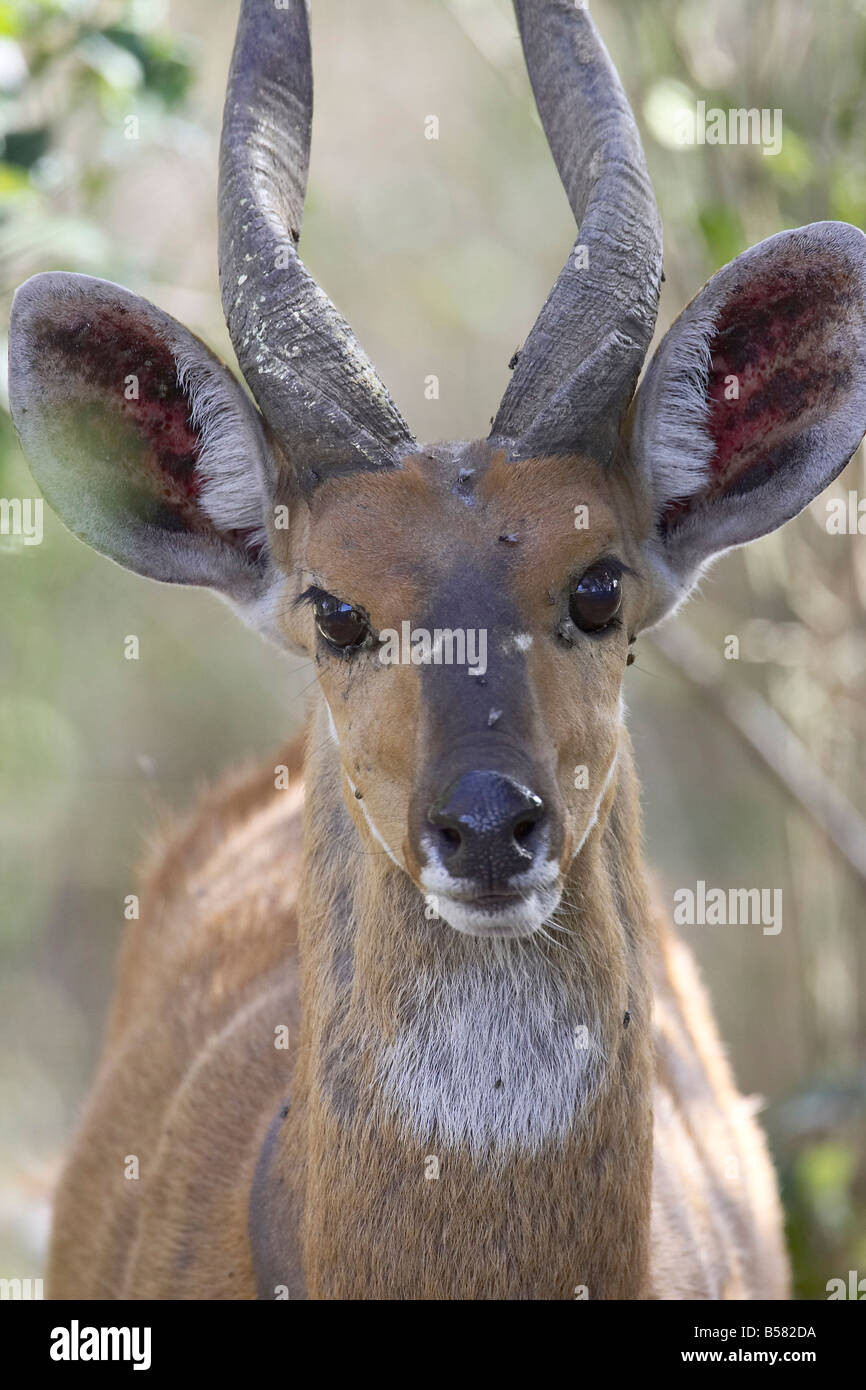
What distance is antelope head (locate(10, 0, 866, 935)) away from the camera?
3.60 meters

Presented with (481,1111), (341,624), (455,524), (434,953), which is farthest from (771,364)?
(481,1111)

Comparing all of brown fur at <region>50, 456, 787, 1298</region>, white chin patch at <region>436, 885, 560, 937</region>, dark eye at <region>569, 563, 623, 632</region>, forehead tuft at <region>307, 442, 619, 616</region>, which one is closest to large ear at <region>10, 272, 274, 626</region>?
brown fur at <region>50, 456, 787, 1298</region>

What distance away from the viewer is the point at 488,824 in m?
3.34

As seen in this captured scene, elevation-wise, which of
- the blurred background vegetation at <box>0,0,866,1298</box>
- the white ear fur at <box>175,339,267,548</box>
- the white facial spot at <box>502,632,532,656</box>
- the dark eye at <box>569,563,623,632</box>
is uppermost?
the blurred background vegetation at <box>0,0,866,1298</box>

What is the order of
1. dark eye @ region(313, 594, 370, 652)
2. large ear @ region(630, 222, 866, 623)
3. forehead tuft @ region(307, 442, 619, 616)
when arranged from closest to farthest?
1. forehead tuft @ region(307, 442, 619, 616)
2. dark eye @ region(313, 594, 370, 652)
3. large ear @ region(630, 222, 866, 623)

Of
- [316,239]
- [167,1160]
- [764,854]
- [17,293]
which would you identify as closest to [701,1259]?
[167,1160]

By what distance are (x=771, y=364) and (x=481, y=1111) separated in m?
2.06

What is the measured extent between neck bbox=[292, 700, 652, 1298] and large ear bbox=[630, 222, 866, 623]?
0.87 metres

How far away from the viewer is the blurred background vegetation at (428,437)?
6.99 m

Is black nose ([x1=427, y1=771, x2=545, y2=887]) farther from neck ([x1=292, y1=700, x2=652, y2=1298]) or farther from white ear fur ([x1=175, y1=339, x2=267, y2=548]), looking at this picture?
white ear fur ([x1=175, y1=339, x2=267, y2=548])

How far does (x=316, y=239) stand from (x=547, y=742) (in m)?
9.12

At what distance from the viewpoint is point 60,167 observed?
6.69m

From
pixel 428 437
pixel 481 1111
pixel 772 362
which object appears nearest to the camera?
pixel 481 1111

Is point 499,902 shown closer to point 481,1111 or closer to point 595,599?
point 481,1111
